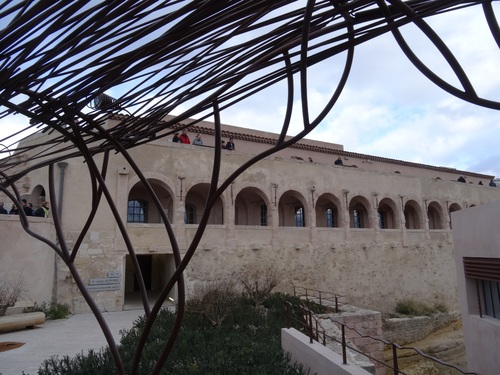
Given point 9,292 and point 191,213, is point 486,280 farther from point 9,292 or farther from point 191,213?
point 191,213

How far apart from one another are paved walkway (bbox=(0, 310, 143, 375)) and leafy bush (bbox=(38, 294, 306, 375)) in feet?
2.01

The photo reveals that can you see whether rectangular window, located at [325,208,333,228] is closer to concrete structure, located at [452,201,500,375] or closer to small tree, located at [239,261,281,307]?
small tree, located at [239,261,281,307]

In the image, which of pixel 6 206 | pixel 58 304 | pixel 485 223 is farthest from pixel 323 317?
pixel 6 206

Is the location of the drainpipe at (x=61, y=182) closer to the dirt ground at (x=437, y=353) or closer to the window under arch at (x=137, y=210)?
the window under arch at (x=137, y=210)

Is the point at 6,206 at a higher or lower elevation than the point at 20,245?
higher

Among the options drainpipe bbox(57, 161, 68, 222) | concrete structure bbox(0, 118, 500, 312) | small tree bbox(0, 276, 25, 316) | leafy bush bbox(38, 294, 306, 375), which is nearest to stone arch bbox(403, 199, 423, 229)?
concrete structure bbox(0, 118, 500, 312)

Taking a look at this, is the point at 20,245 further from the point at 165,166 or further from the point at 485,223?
the point at 485,223

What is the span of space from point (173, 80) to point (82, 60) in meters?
0.44

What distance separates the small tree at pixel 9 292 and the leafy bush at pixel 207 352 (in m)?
4.42

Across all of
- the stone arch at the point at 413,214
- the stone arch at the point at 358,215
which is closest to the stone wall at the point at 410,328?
the stone arch at the point at 413,214

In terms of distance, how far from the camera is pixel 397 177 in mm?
21219

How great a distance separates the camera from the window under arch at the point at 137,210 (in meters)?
17.0

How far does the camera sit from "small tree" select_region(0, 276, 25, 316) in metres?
10.3

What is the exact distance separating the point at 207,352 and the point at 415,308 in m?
15.6
